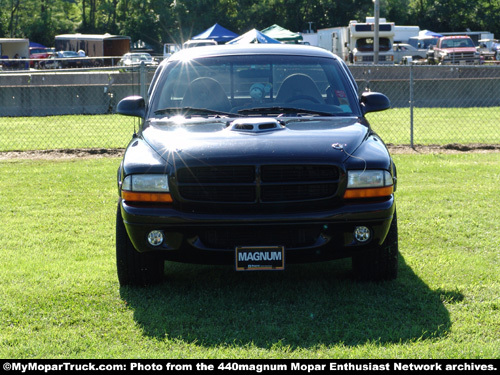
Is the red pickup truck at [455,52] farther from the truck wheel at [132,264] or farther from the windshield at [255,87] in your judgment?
the truck wheel at [132,264]

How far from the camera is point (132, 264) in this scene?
4.96 m

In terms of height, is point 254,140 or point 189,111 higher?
point 189,111

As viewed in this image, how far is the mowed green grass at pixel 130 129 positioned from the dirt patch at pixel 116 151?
50 cm

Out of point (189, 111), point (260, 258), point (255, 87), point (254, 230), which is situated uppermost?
point (255, 87)

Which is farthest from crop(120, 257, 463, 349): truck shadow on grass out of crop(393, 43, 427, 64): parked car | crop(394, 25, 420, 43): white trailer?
crop(394, 25, 420, 43): white trailer

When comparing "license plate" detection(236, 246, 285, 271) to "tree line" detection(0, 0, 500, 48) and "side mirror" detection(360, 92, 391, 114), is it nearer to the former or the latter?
"side mirror" detection(360, 92, 391, 114)

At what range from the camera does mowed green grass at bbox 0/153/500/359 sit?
13.1ft

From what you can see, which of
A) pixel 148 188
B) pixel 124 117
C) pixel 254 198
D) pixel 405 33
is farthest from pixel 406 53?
pixel 148 188

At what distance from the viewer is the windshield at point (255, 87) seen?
18.3ft

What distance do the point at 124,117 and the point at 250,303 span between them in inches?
574

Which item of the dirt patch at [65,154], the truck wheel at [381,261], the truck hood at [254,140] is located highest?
the truck hood at [254,140]

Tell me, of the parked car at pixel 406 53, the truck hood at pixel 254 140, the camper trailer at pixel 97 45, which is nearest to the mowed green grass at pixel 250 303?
the truck hood at pixel 254 140

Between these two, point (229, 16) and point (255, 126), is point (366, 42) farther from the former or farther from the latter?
point (255, 126)

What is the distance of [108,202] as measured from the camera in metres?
8.21
